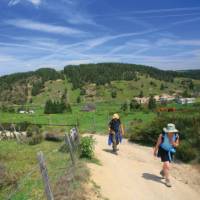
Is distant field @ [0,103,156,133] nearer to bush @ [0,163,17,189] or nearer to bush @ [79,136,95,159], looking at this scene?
bush @ [79,136,95,159]

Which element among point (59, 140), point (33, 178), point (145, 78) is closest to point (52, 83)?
point (145, 78)

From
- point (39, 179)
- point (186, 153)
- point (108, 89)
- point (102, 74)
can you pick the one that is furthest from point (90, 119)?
point (102, 74)

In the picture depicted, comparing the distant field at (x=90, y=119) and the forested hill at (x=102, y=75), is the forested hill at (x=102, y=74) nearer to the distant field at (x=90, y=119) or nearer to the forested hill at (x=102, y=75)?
the forested hill at (x=102, y=75)

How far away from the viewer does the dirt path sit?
359 inches

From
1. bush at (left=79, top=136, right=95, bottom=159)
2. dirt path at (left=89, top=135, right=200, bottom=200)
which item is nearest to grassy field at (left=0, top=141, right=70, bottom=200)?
bush at (left=79, top=136, right=95, bottom=159)

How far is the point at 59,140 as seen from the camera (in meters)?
20.2

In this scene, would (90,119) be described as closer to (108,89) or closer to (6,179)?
(6,179)

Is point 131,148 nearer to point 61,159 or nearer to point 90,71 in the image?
point 61,159

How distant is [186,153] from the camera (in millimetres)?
13539

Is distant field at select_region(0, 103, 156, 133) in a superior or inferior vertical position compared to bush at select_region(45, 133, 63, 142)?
inferior

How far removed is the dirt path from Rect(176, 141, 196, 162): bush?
593 mm

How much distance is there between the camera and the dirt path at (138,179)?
9125 millimetres

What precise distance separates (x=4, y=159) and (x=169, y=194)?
6.78 meters

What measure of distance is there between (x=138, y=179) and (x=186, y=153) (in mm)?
3880
